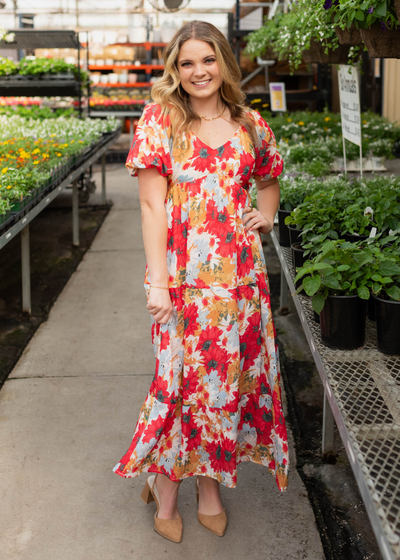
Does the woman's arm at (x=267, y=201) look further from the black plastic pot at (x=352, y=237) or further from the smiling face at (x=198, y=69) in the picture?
the black plastic pot at (x=352, y=237)

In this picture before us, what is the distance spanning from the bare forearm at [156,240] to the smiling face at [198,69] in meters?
0.38

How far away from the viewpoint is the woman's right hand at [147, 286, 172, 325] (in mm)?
1861

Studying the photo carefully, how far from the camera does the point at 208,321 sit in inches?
74.0

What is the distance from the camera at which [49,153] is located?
4980mm

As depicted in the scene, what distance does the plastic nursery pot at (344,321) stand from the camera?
75.9 inches

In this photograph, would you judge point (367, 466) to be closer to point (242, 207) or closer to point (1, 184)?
point (242, 207)

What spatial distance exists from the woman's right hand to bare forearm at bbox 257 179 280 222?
512mm

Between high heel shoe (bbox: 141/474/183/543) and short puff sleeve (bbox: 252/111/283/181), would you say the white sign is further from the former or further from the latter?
high heel shoe (bbox: 141/474/183/543)

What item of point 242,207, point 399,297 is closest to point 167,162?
point 242,207

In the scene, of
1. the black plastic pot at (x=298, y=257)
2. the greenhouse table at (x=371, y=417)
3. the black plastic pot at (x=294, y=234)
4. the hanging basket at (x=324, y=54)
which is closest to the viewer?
the greenhouse table at (x=371, y=417)

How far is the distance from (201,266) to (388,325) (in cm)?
61

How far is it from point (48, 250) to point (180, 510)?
3.80 m

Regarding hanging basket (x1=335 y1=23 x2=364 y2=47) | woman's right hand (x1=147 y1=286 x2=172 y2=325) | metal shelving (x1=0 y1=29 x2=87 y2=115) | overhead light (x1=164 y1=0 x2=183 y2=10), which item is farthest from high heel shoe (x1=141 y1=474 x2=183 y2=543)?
overhead light (x1=164 y1=0 x2=183 y2=10)

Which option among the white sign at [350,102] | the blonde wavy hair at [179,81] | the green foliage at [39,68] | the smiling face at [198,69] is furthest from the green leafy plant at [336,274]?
the green foliage at [39,68]
